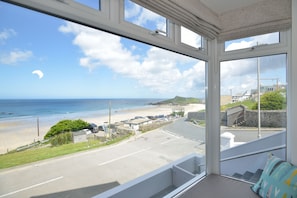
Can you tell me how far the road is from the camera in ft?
3.36

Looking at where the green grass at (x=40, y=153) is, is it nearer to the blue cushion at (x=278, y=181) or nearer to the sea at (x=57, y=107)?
the sea at (x=57, y=107)

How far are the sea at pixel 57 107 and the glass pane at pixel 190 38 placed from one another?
829mm

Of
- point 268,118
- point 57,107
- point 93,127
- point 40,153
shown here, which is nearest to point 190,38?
point 268,118

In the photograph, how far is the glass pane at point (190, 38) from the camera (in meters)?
1.80

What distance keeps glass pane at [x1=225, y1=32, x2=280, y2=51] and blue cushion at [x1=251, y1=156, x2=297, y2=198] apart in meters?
1.15

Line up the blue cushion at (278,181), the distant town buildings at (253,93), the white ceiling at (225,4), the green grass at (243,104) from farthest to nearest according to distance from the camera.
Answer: the green grass at (243,104) → the distant town buildings at (253,93) → the white ceiling at (225,4) → the blue cushion at (278,181)

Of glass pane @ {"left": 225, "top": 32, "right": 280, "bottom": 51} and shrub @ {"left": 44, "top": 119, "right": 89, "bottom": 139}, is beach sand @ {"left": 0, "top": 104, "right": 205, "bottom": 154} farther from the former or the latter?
glass pane @ {"left": 225, "top": 32, "right": 280, "bottom": 51}

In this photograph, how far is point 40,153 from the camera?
1.06 metres

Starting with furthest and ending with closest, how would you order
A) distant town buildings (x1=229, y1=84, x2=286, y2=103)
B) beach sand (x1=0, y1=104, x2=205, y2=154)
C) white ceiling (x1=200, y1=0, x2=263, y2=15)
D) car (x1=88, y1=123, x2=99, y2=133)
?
distant town buildings (x1=229, y1=84, x2=286, y2=103) → white ceiling (x1=200, y1=0, x2=263, y2=15) → car (x1=88, y1=123, x2=99, y2=133) → beach sand (x1=0, y1=104, x2=205, y2=154)

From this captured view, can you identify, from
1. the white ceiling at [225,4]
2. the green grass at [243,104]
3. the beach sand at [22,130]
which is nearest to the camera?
the beach sand at [22,130]

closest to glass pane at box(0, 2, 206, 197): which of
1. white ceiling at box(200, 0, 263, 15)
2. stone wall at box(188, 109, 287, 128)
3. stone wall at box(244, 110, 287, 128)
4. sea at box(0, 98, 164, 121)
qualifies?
sea at box(0, 98, 164, 121)

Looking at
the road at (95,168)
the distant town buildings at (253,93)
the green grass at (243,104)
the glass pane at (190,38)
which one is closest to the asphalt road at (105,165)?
the road at (95,168)

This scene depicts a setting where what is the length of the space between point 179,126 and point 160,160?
16.1 inches

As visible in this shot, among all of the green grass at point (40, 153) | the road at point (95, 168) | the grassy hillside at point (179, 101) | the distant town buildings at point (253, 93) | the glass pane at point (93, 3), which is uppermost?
the glass pane at point (93, 3)
